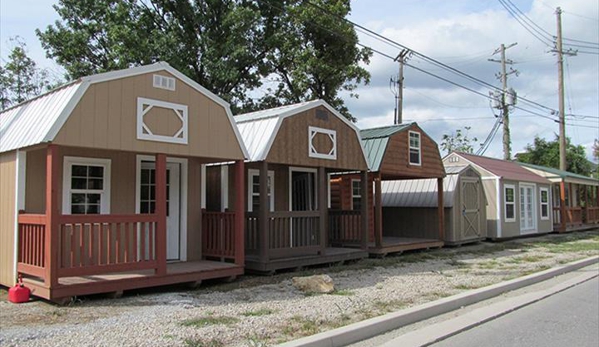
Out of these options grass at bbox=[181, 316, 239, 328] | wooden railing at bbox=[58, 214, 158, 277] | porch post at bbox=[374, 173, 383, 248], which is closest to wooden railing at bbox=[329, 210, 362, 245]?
porch post at bbox=[374, 173, 383, 248]

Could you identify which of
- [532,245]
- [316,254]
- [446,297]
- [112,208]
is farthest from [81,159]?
[532,245]

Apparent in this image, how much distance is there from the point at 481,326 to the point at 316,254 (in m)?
5.36

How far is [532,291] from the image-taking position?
10016 millimetres

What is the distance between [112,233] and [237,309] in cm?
262

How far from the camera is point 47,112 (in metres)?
7.89

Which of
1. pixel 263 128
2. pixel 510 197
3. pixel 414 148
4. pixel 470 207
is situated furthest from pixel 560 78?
pixel 263 128

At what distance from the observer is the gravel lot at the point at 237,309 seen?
18.9ft

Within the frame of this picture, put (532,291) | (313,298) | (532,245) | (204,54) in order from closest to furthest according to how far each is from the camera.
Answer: (313,298), (532,291), (532,245), (204,54)

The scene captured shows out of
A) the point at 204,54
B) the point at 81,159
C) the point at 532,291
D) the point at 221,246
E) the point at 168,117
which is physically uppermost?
the point at 204,54

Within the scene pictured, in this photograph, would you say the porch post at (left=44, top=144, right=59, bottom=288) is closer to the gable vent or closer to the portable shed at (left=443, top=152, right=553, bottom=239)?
the gable vent

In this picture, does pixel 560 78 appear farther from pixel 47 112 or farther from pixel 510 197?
pixel 47 112

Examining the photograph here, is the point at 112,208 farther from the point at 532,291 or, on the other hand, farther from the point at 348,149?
the point at 532,291

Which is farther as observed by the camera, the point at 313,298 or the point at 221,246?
the point at 221,246

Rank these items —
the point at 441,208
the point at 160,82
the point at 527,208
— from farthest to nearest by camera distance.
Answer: the point at 527,208 → the point at 441,208 → the point at 160,82
